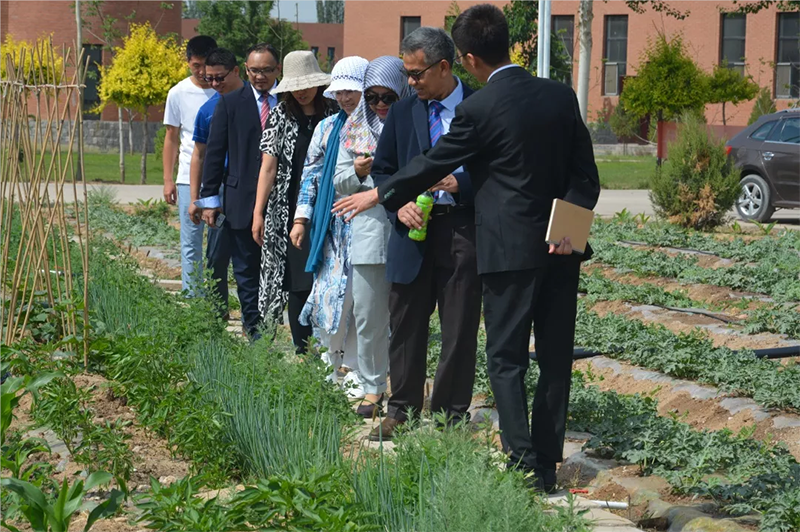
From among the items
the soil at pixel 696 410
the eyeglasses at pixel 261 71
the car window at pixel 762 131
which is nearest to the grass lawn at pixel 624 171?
the car window at pixel 762 131

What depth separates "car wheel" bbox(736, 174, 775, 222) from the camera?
1616 cm

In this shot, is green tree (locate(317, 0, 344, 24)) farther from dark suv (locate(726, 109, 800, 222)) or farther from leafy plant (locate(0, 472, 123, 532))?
leafy plant (locate(0, 472, 123, 532))

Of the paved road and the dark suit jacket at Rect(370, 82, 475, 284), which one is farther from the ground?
the dark suit jacket at Rect(370, 82, 475, 284)

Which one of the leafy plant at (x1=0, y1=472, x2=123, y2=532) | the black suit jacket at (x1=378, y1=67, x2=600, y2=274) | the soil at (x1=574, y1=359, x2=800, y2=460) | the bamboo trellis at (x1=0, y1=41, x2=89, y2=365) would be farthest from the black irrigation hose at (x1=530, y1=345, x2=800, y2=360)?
the leafy plant at (x1=0, y1=472, x2=123, y2=532)

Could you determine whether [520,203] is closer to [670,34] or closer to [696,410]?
[696,410]

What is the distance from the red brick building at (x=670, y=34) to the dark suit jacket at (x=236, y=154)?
1339 inches

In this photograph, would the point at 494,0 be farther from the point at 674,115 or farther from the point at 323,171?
the point at 323,171

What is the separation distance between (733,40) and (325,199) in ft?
129

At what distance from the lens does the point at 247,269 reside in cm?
725

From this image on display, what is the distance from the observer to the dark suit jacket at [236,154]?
7090 mm

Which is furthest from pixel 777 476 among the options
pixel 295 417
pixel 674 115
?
pixel 674 115

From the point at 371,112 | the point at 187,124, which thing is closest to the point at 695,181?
the point at 187,124

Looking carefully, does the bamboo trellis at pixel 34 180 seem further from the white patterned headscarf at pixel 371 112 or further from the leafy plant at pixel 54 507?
the leafy plant at pixel 54 507

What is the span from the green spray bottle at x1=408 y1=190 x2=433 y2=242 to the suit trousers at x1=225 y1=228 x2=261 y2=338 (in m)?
2.39
